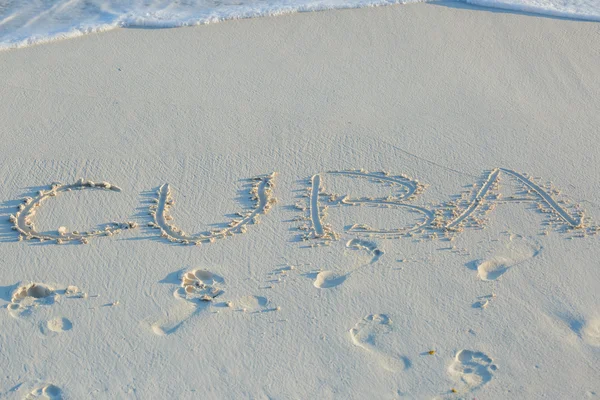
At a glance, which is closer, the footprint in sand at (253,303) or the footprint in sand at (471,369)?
the footprint in sand at (471,369)

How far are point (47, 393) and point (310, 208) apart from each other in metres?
2.11

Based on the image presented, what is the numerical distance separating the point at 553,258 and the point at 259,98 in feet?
8.54

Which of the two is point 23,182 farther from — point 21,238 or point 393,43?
point 393,43

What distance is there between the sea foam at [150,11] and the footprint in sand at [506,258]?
3.05 m

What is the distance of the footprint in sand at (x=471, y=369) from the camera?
445 centimetres

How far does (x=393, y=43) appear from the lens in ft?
Answer: 23.0

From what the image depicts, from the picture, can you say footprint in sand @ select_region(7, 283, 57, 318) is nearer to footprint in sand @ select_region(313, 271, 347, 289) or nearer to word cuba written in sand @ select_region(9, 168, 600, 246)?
word cuba written in sand @ select_region(9, 168, 600, 246)

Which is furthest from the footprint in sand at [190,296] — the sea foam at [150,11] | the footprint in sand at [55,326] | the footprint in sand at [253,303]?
the sea foam at [150,11]

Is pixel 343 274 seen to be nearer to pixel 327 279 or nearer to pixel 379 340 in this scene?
pixel 327 279

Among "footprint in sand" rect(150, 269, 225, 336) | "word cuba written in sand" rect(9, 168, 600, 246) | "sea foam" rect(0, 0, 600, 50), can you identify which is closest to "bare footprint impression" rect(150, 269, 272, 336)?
"footprint in sand" rect(150, 269, 225, 336)

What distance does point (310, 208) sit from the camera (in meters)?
5.52

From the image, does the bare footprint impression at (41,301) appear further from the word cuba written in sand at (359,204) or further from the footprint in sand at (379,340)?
the footprint in sand at (379,340)

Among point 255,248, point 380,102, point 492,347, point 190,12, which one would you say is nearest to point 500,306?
point 492,347

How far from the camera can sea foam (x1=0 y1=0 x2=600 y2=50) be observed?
7.23 m
